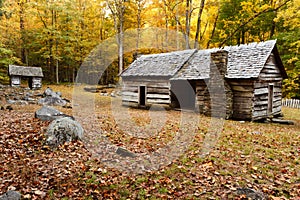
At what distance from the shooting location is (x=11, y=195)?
4.27 m

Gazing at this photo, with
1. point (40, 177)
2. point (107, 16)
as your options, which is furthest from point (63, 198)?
point (107, 16)

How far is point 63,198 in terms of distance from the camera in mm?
4395

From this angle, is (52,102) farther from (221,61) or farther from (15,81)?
(221,61)

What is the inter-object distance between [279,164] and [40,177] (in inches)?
234

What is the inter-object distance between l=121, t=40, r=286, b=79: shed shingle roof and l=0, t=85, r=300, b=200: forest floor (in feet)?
17.8

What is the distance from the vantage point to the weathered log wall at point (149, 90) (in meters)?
14.9

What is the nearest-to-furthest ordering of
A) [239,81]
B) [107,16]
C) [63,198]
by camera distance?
1. [63,198]
2. [239,81]
3. [107,16]

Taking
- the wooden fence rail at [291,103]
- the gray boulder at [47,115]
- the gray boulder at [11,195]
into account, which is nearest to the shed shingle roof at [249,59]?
the gray boulder at [47,115]

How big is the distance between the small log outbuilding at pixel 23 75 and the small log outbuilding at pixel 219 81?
1233 cm

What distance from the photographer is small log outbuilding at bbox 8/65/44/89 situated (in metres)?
22.1

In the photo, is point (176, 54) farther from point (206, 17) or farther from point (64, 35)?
point (64, 35)

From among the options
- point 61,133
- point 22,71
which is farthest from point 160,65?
point 22,71

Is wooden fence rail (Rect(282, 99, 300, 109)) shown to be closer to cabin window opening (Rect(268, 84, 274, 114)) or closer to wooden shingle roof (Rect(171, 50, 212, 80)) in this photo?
cabin window opening (Rect(268, 84, 274, 114))

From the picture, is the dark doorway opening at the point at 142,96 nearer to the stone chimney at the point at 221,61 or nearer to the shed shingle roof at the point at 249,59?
the stone chimney at the point at 221,61
